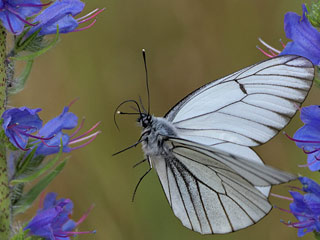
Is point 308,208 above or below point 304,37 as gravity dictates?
below

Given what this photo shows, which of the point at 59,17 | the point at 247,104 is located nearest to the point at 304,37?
the point at 247,104

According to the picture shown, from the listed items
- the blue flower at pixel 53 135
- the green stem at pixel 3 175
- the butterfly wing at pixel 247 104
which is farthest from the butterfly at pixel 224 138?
the green stem at pixel 3 175

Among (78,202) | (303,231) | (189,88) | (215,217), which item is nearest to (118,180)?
(78,202)

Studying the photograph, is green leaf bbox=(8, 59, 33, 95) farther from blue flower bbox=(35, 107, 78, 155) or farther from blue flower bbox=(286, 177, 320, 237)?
blue flower bbox=(286, 177, 320, 237)

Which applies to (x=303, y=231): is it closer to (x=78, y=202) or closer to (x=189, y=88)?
(x=78, y=202)

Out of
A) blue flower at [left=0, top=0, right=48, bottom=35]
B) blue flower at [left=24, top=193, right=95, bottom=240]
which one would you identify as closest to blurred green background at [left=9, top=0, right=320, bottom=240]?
blue flower at [left=24, top=193, right=95, bottom=240]

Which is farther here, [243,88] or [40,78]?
[40,78]

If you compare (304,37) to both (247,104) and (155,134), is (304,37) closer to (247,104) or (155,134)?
(247,104)
